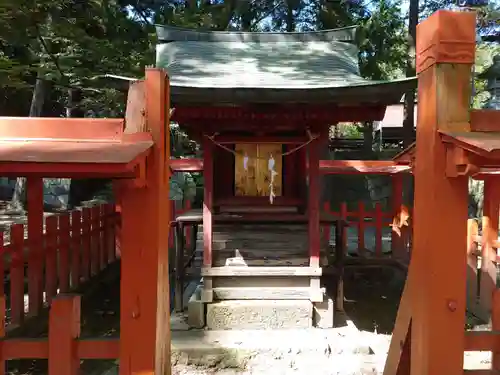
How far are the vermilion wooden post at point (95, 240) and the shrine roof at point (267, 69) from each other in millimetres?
2769

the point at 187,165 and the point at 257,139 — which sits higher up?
the point at 257,139

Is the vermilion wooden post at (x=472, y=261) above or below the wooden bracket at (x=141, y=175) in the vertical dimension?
below

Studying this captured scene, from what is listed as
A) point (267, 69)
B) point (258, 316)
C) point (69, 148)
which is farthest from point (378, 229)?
point (69, 148)

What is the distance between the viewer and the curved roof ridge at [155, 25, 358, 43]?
320 inches

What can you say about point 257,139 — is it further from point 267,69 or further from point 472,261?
point 472,261

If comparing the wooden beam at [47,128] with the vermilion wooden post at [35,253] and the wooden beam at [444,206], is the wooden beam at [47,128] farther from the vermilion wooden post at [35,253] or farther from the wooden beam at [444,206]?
the vermilion wooden post at [35,253]

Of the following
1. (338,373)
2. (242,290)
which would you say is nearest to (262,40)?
(242,290)

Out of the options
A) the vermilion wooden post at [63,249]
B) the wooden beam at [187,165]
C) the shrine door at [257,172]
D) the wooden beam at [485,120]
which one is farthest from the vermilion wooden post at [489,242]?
the vermilion wooden post at [63,249]

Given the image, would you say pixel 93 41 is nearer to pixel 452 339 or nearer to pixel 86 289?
pixel 86 289

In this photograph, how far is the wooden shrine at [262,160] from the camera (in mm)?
4727

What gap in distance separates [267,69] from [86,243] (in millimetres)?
4010

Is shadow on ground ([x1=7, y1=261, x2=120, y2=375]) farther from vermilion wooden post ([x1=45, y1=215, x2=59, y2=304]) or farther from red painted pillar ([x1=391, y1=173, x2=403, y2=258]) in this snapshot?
red painted pillar ([x1=391, y1=173, x2=403, y2=258])

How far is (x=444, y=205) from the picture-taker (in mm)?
2568

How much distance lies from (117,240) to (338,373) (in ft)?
17.7
